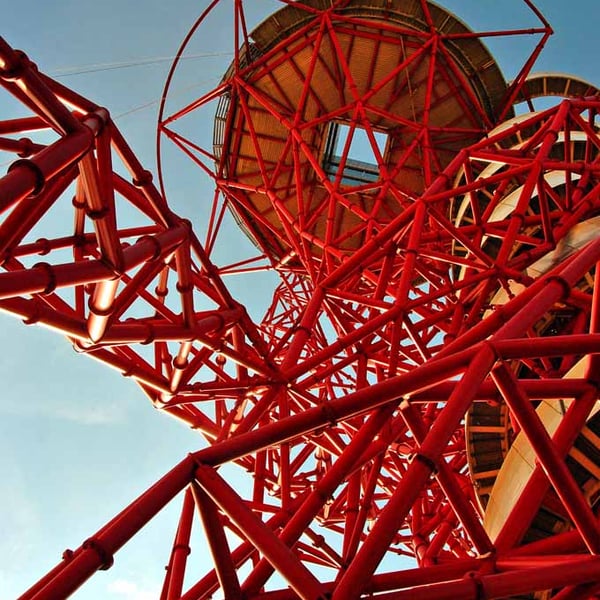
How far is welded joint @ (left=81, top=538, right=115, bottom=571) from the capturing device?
5688 mm

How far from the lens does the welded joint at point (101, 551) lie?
18.7ft

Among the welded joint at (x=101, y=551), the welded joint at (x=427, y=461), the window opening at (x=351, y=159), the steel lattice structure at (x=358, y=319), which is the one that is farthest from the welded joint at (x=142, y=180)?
the window opening at (x=351, y=159)

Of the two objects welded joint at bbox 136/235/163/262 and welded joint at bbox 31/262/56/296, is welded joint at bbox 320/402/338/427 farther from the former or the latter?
welded joint at bbox 136/235/163/262

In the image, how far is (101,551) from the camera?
5691 millimetres

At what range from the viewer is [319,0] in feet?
70.9

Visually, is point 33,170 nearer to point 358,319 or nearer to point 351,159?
point 358,319

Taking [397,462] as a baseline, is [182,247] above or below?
above

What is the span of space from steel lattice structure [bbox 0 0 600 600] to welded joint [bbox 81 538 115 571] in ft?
0.38

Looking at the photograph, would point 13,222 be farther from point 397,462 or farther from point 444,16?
point 444,16

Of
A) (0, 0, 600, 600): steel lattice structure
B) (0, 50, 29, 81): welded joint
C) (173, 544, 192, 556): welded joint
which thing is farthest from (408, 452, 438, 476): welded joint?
(0, 50, 29, 81): welded joint

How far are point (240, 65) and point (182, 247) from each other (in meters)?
13.7

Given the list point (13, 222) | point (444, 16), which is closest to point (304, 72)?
point (444, 16)

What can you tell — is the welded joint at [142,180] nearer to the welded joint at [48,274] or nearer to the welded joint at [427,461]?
the welded joint at [48,274]

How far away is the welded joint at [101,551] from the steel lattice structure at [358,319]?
0.38ft
